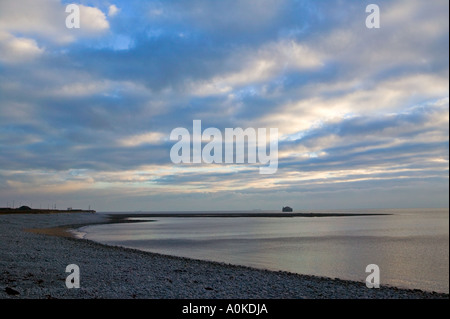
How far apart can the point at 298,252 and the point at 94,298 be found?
92.0 feet

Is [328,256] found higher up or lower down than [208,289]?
lower down

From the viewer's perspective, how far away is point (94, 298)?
12867 millimetres

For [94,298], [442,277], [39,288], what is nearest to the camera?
[94,298]
